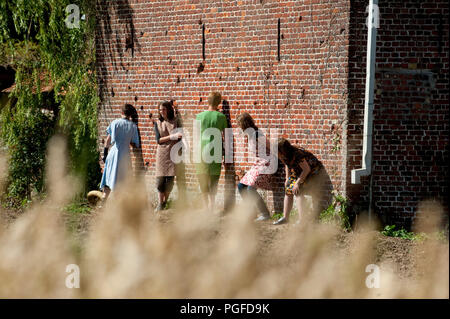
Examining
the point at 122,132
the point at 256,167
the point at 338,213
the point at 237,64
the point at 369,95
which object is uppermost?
the point at 237,64

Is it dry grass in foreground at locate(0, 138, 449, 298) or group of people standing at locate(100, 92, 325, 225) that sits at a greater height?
dry grass in foreground at locate(0, 138, 449, 298)

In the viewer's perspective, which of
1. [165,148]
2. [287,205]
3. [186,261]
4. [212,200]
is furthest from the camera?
[165,148]

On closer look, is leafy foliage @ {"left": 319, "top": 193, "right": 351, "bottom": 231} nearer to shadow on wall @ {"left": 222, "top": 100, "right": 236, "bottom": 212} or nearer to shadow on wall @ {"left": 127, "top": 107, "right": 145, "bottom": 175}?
shadow on wall @ {"left": 222, "top": 100, "right": 236, "bottom": 212}

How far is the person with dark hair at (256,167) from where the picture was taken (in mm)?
9391

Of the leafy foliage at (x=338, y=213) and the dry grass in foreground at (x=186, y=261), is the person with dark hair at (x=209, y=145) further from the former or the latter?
the dry grass in foreground at (x=186, y=261)

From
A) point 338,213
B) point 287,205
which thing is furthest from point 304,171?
point 338,213

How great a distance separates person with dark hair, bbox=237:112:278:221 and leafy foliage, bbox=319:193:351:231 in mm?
797

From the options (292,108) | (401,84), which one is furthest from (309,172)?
(401,84)

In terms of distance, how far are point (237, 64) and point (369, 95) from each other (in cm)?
209

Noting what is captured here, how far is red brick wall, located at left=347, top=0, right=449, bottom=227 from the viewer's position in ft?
29.0

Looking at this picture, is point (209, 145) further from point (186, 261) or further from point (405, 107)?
point (186, 261)

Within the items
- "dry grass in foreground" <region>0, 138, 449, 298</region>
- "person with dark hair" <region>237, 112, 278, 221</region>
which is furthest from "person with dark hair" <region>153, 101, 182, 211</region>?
"dry grass in foreground" <region>0, 138, 449, 298</region>

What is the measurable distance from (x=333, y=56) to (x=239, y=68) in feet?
5.02

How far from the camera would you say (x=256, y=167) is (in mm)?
9555
